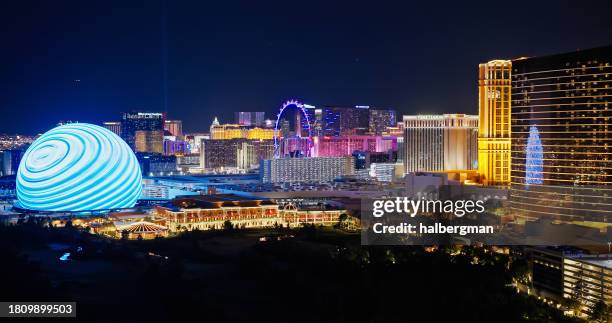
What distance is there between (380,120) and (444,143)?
67.5 feet

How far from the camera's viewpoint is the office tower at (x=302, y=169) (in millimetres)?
39688

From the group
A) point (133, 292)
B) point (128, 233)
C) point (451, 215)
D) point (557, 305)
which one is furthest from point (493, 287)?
point (128, 233)

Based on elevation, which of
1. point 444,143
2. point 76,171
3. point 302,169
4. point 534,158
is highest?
point 444,143

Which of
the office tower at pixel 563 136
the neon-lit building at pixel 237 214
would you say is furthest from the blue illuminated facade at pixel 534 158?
the neon-lit building at pixel 237 214

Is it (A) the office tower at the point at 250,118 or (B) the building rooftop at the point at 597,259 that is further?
(A) the office tower at the point at 250,118

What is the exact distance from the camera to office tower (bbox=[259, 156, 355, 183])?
130 feet

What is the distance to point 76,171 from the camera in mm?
23938

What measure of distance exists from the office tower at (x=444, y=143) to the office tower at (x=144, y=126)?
24.4 m

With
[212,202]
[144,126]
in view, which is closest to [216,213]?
[212,202]

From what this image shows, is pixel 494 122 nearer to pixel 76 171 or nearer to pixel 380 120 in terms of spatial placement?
pixel 76 171

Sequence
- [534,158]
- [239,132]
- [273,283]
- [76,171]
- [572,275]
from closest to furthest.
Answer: [572,275] < [273,283] < [534,158] < [76,171] < [239,132]

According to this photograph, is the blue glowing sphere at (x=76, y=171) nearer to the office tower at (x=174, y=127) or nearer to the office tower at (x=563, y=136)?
the office tower at (x=563, y=136)

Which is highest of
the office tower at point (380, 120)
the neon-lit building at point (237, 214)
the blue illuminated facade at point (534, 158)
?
the office tower at point (380, 120)

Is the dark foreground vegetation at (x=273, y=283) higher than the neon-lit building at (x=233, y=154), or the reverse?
the neon-lit building at (x=233, y=154)
